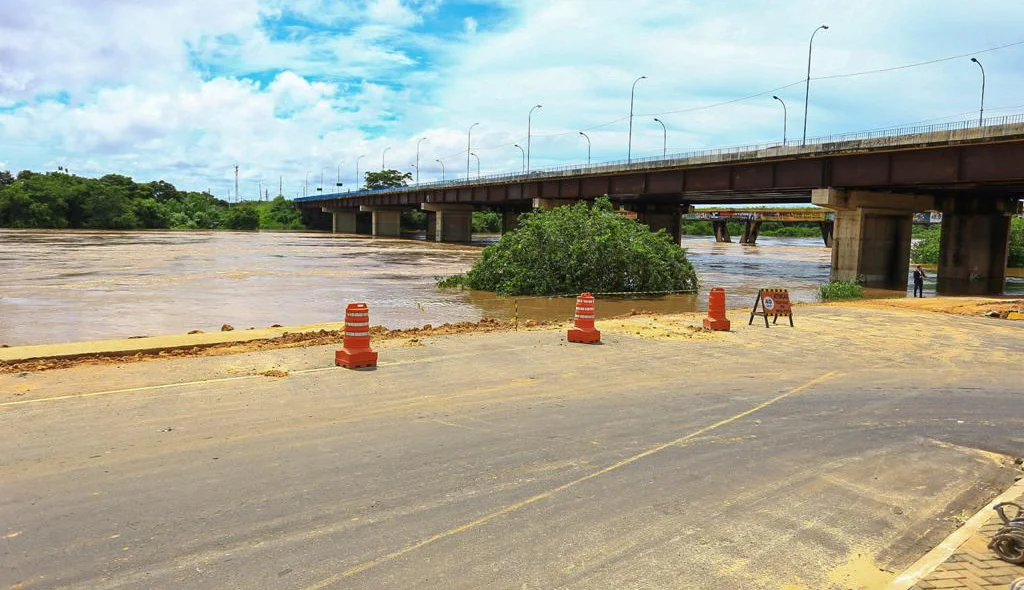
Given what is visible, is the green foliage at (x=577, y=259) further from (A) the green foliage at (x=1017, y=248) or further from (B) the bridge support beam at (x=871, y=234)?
(A) the green foliage at (x=1017, y=248)

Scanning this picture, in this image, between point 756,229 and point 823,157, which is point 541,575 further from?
A: point 756,229

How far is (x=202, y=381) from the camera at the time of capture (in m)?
10.6

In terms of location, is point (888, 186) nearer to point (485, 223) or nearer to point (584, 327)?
point (584, 327)

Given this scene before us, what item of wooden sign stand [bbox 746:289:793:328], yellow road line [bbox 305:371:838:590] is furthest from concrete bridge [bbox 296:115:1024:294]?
yellow road line [bbox 305:371:838:590]

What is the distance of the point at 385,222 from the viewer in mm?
125562

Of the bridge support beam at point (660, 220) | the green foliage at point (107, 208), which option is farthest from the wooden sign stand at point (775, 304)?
the green foliage at point (107, 208)

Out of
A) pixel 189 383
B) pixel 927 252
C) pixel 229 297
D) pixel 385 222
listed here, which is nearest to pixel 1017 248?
pixel 927 252

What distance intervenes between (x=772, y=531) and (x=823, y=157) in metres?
38.0

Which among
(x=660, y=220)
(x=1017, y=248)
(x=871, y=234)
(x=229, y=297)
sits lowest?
(x=229, y=297)

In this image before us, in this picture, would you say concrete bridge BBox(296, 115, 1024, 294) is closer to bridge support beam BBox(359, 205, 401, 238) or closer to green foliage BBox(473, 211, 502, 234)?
bridge support beam BBox(359, 205, 401, 238)

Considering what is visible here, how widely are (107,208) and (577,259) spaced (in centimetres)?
11585

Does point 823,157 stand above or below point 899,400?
above

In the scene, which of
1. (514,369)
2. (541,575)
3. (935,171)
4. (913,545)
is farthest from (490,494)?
(935,171)

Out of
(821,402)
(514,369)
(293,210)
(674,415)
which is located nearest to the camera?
(674,415)
